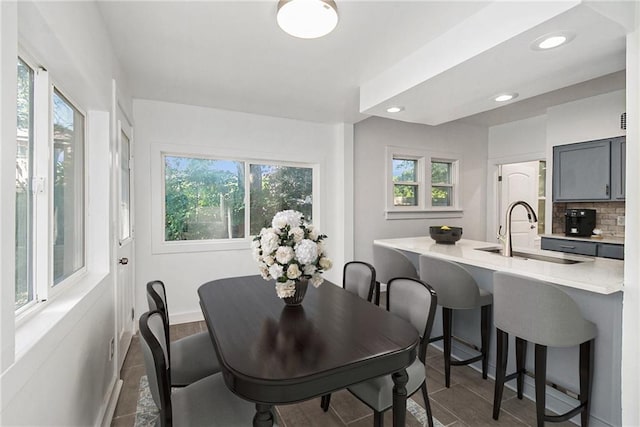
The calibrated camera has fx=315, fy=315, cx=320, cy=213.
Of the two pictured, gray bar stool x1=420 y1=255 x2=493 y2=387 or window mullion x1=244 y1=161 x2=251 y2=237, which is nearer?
gray bar stool x1=420 y1=255 x2=493 y2=387

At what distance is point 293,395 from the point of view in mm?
1081

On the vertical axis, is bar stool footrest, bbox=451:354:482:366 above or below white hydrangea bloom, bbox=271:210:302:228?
below

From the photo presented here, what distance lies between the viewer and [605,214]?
155 inches

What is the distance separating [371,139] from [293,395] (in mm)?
4015

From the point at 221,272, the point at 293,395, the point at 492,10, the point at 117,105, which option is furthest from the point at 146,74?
the point at 293,395

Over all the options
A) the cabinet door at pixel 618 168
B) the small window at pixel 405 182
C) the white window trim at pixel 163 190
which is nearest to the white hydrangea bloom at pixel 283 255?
the white window trim at pixel 163 190

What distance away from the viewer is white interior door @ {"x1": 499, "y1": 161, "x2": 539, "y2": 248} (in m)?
5.30

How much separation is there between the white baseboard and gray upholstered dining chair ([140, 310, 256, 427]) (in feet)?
2.90

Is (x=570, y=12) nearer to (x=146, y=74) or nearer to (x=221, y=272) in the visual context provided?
(x=146, y=74)

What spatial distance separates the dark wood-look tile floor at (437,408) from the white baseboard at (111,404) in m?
0.03

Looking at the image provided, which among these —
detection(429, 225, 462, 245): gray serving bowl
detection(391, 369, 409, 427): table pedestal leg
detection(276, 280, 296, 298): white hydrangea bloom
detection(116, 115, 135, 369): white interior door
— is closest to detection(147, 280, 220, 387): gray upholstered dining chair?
detection(276, 280, 296, 298): white hydrangea bloom

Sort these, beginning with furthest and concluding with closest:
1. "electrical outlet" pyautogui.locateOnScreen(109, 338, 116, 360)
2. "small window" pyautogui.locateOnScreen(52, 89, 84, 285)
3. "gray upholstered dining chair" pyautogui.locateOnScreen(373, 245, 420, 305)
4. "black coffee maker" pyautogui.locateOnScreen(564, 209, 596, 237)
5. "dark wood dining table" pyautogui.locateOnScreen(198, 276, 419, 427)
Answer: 1. "black coffee maker" pyautogui.locateOnScreen(564, 209, 596, 237)
2. "gray upholstered dining chair" pyautogui.locateOnScreen(373, 245, 420, 305)
3. "electrical outlet" pyautogui.locateOnScreen(109, 338, 116, 360)
4. "small window" pyautogui.locateOnScreen(52, 89, 84, 285)
5. "dark wood dining table" pyautogui.locateOnScreen(198, 276, 419, 427)

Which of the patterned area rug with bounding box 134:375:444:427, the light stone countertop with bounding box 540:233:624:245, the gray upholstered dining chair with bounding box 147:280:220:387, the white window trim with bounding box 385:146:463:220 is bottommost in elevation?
the patterned area rug with bounding box 134:375:444:427

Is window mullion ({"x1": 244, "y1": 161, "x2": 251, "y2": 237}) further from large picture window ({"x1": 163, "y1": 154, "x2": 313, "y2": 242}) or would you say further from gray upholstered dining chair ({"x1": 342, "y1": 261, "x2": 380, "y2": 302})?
gray upholstered dining chair ({"x1": 342, "y1": 261, "x2": 380, "y2": 302})
